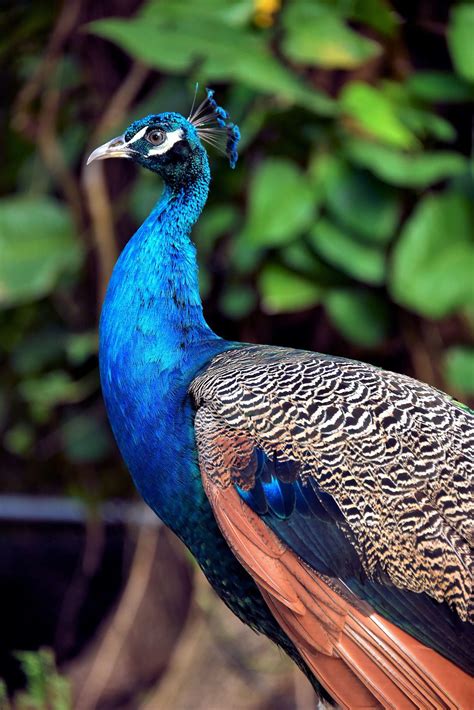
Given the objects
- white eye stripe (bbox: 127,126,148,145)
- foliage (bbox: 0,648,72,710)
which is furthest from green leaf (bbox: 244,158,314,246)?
foliage (bbox: 0,648,72,710)

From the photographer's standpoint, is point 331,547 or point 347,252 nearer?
point 331,547

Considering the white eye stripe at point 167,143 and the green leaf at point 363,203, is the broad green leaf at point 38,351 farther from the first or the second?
the white eye stripe at point 167,143

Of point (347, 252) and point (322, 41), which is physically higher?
point (322, 41)

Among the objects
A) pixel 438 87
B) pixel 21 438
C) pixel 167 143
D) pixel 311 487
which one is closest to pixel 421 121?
pixel 438 87

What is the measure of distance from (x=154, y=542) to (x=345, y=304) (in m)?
0.95

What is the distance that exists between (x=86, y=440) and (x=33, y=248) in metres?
0.65

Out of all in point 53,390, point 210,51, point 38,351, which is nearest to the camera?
point 210,51

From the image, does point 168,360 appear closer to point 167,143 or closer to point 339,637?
point 167,143

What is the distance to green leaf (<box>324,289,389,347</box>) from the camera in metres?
2.88

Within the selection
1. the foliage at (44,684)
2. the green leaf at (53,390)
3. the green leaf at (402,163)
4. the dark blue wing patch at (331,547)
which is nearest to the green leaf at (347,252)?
the green leaf at (402,163)

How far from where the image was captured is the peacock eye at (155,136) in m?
1.95

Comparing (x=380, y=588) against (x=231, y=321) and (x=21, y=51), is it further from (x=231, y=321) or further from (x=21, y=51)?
(x=21, y=51)

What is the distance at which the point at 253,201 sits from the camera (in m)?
2.75

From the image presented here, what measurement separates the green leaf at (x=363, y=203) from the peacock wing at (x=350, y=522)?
1.11 metres
